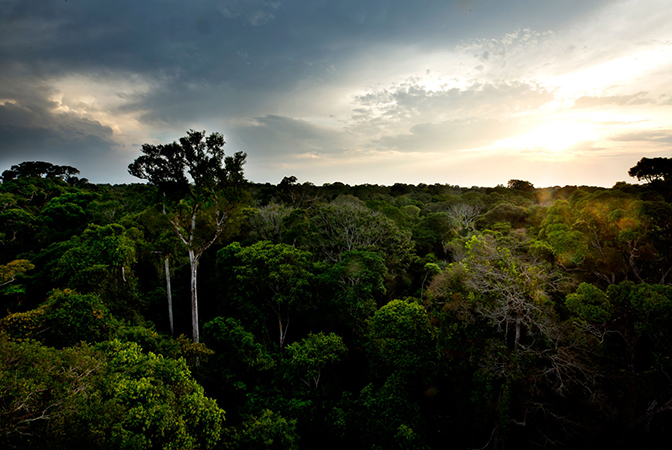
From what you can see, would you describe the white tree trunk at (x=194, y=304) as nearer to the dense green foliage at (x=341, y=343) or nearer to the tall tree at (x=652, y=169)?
the dense green foliage at (x=341, y=343)

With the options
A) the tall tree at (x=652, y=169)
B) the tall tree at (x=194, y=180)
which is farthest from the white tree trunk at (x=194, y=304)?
the tall tree at (x=652, y=169)

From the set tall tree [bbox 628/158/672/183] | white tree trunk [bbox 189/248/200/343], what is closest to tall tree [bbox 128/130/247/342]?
white tree trunk [bbox 189/248/200/343]

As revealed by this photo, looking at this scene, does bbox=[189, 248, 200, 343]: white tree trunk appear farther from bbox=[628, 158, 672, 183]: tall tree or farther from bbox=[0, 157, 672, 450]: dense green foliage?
bbox=[628, 158, 672, 183]: tall tree

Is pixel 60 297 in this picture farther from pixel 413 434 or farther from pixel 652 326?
pixel 652 326

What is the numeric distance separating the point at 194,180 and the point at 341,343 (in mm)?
11334

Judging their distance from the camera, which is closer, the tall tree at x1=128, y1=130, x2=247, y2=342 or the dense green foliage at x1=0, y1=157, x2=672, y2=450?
the dense green foliage at x1=0, y1=157, x2=672, y2=450

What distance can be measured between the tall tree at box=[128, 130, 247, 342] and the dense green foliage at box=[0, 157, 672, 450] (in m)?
0.09

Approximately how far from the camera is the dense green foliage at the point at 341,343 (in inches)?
275

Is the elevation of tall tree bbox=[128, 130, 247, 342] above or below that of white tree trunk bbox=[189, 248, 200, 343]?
above

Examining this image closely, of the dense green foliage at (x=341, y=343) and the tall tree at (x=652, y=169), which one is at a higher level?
the tall tree at (x=652, y=169)

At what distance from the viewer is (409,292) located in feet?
83.8

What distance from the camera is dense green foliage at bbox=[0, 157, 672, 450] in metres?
6.98

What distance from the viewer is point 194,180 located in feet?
51.7

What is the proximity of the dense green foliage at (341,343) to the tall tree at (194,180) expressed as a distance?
93 mm
